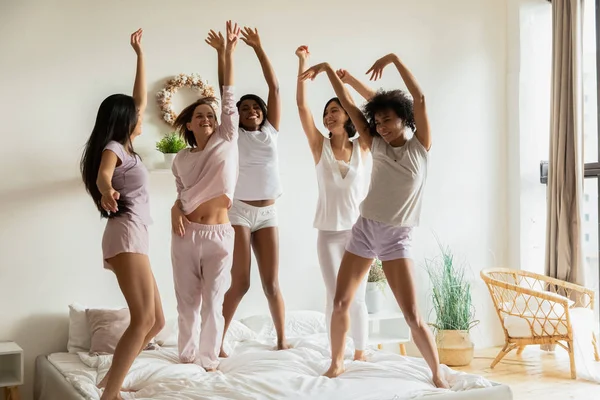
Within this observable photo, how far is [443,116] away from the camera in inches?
251

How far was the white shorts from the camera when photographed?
14.5 ft

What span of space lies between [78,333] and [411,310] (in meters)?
2.10

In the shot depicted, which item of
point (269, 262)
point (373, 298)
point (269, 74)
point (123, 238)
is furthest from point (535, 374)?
point (123, 238)

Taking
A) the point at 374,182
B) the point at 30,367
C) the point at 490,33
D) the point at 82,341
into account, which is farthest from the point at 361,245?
the point at 490,33

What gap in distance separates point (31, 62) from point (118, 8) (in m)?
0.68

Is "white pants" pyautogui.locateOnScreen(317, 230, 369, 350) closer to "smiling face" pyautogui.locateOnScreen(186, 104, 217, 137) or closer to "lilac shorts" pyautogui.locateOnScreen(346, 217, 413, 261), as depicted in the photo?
"lilac shorts" pyautogui.locateOnScreen(346, 217, 413, 261)

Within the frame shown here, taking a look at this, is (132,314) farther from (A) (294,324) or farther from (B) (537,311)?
(B) (537,311)

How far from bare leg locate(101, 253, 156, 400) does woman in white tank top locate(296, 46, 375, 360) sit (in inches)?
51.7

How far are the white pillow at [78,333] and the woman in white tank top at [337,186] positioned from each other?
148 centimetres

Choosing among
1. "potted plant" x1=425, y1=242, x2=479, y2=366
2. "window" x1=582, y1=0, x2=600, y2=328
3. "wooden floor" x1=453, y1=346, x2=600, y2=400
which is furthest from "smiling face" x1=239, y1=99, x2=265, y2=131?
"window" x1=582, y1=0, x2=600, y2=328

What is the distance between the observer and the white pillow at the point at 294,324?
512 centimetres

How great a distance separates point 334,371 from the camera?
398 cm

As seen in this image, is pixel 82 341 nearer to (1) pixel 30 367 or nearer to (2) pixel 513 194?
(1) pixel 30 367

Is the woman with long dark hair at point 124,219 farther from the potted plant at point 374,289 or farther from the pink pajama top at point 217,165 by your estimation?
the potted plant at point 374,289
